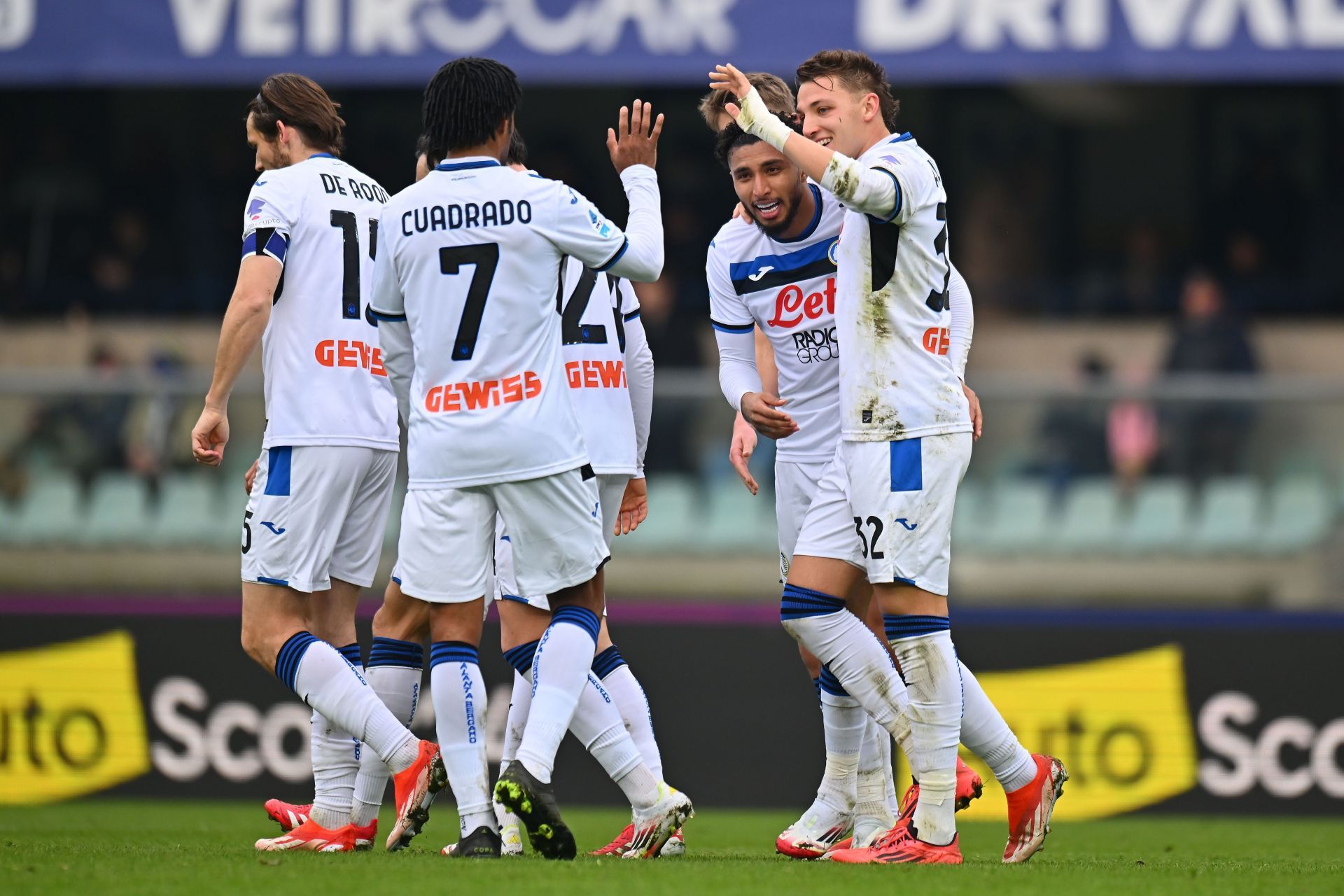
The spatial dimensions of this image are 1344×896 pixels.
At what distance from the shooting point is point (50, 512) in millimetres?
9359

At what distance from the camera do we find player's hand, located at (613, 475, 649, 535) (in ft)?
19.1

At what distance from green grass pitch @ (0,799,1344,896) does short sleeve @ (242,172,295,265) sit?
1.81 metres

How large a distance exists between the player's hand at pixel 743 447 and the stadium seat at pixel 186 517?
4.15 metres

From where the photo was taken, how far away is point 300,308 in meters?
5.60

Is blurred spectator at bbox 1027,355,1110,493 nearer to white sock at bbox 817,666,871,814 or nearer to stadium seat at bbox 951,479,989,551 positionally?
stadium seat at bbox 951,479,989,551

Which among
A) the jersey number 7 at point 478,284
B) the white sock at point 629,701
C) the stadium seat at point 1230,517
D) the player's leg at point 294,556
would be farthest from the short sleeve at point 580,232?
the stadium seat at point 1230,517

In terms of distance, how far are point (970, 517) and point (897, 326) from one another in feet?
13.2

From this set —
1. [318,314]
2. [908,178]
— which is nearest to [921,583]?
[908,178]

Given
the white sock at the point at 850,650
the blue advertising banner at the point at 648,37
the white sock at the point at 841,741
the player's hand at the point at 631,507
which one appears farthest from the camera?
the blue advertising banner at the point at 648,37

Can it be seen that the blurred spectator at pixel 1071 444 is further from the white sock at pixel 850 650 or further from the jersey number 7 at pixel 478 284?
the jersey number 7 at pixel 478 284


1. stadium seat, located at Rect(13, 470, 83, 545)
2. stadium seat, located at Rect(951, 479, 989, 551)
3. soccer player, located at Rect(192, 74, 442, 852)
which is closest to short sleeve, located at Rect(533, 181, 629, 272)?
soccer player, located at Rect(192, 74, 442, 852)

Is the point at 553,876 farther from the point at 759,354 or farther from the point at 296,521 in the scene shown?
the point at 759,354

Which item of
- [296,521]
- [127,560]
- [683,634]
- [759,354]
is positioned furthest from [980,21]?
[296,521]

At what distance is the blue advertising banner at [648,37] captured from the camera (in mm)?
10117
